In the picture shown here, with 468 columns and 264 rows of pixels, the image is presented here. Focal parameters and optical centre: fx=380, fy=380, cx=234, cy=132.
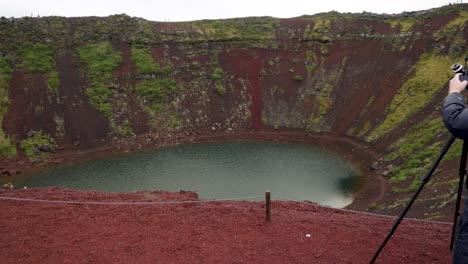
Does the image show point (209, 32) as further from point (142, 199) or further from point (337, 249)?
point (337, 249)

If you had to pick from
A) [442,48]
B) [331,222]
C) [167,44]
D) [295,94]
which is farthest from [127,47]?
[331,222]

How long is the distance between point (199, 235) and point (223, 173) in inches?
874

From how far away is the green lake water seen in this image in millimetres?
29094

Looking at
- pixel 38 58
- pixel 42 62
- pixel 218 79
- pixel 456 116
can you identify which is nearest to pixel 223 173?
pixel 218 79

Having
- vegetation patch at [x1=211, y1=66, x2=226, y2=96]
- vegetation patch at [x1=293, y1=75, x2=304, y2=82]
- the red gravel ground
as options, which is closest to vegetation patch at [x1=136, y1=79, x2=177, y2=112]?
vegetation patch at [x1=211, y1=66, x2=226, y2=96]

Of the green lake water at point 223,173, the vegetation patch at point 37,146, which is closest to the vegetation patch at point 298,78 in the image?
the green lake water at point 223,173

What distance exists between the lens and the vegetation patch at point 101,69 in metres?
46.6

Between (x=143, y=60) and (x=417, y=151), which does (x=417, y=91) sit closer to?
(x=417, y=151)

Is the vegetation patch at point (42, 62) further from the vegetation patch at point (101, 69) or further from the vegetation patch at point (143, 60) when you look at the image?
the vegetation patch at point (143, 60)

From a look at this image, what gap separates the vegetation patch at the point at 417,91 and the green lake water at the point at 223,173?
7.30 meters

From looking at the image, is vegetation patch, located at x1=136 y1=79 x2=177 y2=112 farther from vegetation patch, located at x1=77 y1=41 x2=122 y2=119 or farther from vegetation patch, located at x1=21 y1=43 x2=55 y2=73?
vegetation patch, located at x1=21 y1=43 x2=55 y2=73

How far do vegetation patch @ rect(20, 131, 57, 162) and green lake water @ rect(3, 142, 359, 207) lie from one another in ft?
11.3

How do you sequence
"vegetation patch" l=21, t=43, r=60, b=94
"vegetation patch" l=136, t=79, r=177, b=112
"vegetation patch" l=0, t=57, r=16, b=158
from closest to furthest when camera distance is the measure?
"vegetation patch" l=0, t=57, r=16, b=158 → "vegetation patch" l=21, t=43, r=60, b=94 → "vegetation patch" l=136, t=79, r=177, b=112

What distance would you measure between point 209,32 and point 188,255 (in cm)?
5051
